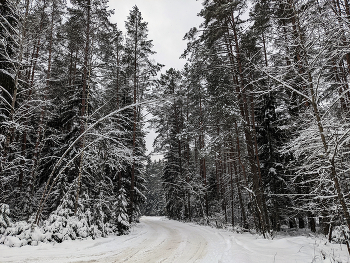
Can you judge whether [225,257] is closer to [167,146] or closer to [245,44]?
[245,44]

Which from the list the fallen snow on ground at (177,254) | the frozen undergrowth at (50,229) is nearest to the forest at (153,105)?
the frozen undergrowth at (50,229)

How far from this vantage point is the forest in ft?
16.8

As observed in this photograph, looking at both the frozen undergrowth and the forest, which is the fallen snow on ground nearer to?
the frozen undergrowth

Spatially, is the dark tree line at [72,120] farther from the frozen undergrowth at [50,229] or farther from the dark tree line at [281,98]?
the dark tree line at [281,98]

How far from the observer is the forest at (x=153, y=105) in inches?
202

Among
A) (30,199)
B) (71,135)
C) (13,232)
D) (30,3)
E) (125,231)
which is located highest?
(30,3)

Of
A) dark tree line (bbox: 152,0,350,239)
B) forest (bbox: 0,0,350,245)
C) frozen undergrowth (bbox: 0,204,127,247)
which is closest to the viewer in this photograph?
dark tree line (bbox: 152,0,350,239)

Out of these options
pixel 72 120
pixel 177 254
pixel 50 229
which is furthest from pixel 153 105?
pixel 177 254

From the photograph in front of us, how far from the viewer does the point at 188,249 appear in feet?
24.2

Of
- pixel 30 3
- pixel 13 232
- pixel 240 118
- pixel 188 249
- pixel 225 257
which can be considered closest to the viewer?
pixel 225 257

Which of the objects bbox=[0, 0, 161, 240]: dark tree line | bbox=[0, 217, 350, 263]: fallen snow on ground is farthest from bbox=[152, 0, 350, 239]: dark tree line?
bbox=[0, 0, 161, 240]: dark tree line

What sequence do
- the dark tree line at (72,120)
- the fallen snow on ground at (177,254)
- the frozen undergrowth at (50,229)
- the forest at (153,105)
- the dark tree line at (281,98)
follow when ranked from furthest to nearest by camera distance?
Answer: the dark tree line at (72,120) < the frozen undergrowth at (50,229) < the fallen snow on ground at (177,254) < the forest at (153,105) < the dark tree line at (281,98)

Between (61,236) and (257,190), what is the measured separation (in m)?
8.67

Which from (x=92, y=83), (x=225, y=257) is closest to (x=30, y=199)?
(x=92, y=83)
